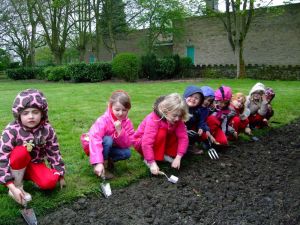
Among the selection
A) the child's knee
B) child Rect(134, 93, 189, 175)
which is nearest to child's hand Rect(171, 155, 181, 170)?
child Rect(134, 93, 189, 175)

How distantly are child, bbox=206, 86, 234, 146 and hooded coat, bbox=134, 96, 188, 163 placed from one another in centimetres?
98

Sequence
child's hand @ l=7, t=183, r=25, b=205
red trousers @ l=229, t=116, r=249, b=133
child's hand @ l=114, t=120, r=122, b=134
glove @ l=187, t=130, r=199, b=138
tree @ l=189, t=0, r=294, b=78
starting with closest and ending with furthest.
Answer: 1. child's hand @ l=7, t=183, r=25, b=205
2. child's hand @ l=114, t=120, r=122, b=134
3. glove @ l=187, t=130, r=199, b=138
4. red trousers @ l=229, t=116, r=249, b=133
5. tree @ l=189, t=0, r=294, b=78

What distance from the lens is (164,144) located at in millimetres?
4379

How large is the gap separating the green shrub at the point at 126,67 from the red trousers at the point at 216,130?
47.9 ft

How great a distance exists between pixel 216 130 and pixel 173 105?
5.09 feet

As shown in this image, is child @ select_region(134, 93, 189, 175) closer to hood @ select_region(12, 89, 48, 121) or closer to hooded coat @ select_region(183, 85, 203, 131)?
hooded coat @ select_region(183, 85, 203, 131)

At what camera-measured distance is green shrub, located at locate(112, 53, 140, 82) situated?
775 inches

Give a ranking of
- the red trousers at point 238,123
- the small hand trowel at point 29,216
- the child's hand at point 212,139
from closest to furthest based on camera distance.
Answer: the small hand trowel at point 29,216
the child's hand at point 212,139
the red trousers at point 238,123

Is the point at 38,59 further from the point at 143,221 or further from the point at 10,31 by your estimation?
the point at 143,221

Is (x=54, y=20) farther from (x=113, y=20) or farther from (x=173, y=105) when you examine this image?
(x=173, y=105)

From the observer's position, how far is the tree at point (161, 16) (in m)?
27.9

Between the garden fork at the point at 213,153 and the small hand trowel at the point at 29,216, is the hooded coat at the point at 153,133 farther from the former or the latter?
the small hand trowel at the point at 29,216

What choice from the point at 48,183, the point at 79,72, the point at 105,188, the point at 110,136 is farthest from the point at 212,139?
the point at 79,72

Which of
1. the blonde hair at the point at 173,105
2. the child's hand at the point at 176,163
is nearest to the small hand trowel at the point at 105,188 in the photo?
the child's hand at the point at 176,163
